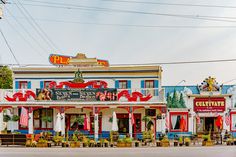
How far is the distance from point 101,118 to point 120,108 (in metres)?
1.93

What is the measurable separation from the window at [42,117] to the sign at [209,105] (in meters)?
12.5

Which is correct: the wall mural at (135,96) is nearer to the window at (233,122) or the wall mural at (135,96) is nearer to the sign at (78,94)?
the sign at (78,94)

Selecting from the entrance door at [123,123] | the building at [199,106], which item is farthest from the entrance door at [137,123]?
the building at [199,106]

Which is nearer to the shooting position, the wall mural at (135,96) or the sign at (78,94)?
the wall mural at (135,96)

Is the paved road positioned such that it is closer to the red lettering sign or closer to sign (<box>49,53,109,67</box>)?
sign (<box>49,53,109,67</box>)

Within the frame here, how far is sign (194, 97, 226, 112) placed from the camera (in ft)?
106

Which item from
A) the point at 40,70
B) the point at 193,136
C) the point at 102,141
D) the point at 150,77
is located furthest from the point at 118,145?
the point at 40,70

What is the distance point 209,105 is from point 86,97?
1055 cm

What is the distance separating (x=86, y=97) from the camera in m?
30.1

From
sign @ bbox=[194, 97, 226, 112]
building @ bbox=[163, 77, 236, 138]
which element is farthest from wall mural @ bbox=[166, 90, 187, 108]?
sign @ bbox=[194, 97, 226, 112]

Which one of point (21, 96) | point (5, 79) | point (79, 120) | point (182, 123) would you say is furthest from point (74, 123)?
point (5, 79)

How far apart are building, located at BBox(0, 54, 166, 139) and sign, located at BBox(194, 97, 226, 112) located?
3.56m

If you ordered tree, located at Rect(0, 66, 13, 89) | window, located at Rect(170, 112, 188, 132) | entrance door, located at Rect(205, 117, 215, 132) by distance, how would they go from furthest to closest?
tree, located at Rect(0, 66, 13, 89)
entrance door, located at Rect(205, 117, 215, 132)
window, located at Rect(170, 112, 188, 132)

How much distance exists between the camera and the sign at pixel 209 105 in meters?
32.2
